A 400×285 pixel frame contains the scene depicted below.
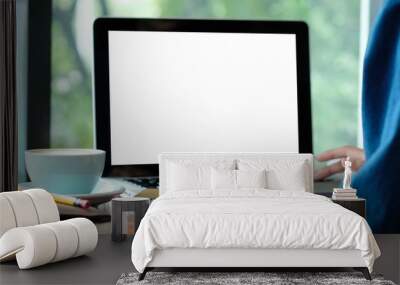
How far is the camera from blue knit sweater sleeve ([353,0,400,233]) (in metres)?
5.98

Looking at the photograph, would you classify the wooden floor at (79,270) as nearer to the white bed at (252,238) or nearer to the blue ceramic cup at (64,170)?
the white bed at (252,238)

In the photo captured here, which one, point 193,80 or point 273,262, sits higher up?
point 193,80

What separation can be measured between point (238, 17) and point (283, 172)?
1.48 meters

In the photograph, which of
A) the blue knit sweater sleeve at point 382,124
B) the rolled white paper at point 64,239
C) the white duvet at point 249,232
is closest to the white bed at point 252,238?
the white duvet at point 249,232

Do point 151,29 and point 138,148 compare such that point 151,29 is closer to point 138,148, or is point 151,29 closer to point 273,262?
point 138,148

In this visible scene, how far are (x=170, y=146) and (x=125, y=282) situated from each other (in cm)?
219

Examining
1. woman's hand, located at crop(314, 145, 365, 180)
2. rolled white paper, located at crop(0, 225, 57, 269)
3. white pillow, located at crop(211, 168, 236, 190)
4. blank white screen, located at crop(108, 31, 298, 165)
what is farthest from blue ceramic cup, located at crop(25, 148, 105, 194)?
woman's hand, located at crop(314, 145, 365, 180)

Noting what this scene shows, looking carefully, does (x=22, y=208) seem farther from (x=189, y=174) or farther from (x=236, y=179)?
(x=236, y=179)

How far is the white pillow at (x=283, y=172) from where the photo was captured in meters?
5.87

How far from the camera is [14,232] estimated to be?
183 inches

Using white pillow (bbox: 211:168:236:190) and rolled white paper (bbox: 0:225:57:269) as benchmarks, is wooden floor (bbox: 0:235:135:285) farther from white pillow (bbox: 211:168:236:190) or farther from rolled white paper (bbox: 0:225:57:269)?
white pillow (bbox: 211:168:236:190)

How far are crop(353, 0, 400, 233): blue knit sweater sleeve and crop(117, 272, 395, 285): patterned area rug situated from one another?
153 cm

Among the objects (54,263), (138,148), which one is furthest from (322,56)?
(54,263)

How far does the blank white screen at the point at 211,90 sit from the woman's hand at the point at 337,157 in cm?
A: 31
